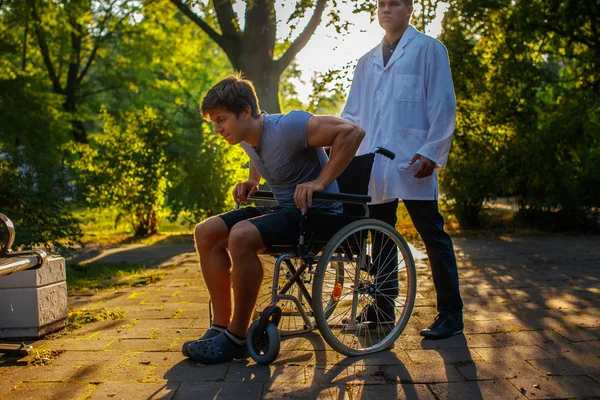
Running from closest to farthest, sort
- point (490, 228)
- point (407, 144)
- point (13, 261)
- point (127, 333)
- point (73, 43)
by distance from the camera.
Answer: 1. point (13, 261)
2. point (407, 144)
3. point (127, 333)
4. point (490, 228)
5. point (73, 43)

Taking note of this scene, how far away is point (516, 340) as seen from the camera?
12.0ft

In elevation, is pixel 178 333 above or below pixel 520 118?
below

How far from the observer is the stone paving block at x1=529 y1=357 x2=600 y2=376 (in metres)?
3.02

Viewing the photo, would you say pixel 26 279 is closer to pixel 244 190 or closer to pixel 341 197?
pixel 244 190

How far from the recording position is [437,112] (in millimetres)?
3775

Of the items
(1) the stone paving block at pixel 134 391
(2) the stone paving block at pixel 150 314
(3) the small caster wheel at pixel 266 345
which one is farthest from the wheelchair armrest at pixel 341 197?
(2) the stone paving block at pixel 150 314

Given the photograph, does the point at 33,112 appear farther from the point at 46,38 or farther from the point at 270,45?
the point at 270,45

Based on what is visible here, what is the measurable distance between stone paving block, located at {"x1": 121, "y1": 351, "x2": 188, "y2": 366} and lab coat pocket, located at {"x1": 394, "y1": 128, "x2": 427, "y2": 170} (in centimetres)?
156

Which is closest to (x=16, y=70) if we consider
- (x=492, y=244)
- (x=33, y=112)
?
(x=33, y=112)

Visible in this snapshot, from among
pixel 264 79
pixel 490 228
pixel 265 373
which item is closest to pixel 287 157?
pixel 265 373

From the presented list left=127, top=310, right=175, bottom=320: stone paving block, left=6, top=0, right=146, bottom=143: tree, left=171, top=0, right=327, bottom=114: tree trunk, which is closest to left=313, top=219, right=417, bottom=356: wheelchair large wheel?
left=127, top=310, right=175, bottom=320: stone paving block

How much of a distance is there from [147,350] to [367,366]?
1142mm

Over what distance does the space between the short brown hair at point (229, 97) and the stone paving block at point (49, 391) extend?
134 centimetres

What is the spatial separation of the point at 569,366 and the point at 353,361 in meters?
0.97
